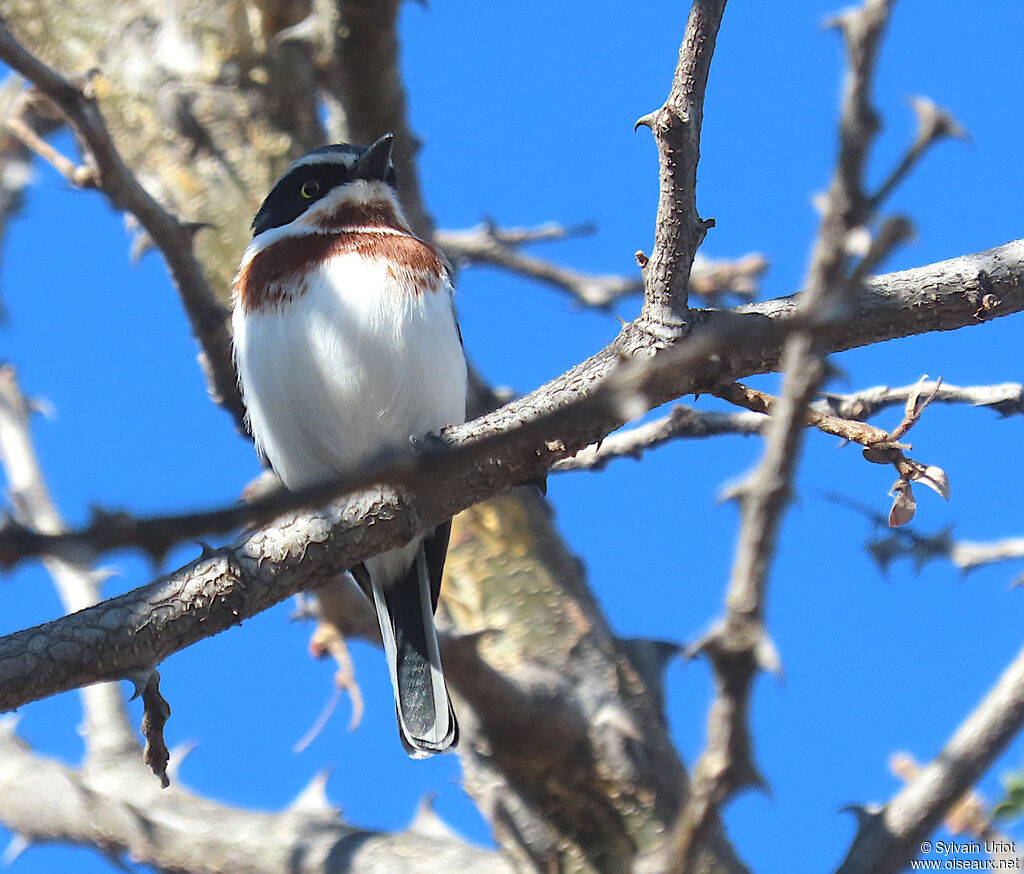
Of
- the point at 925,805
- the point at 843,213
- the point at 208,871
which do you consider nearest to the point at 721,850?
the point at 925,805

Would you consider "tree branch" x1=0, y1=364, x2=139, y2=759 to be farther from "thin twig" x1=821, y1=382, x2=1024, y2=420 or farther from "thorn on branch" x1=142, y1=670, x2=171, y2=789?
"thin twig" x1=821, y1=382, x2=1024, y2=420

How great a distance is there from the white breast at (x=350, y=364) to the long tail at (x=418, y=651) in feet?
1.87

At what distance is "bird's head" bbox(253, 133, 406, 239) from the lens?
18.7 feet

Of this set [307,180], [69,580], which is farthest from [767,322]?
[69,580]

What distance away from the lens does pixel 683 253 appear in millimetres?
3385

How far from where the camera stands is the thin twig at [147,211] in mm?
4504

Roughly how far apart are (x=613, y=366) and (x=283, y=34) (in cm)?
363

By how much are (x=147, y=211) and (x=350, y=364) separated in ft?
3.38

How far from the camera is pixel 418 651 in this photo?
5230 millimetres

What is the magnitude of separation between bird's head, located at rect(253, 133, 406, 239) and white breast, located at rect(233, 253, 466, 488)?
612mm

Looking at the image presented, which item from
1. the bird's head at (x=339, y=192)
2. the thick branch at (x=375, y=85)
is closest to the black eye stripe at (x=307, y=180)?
the bird's head at (x=339, y=192)

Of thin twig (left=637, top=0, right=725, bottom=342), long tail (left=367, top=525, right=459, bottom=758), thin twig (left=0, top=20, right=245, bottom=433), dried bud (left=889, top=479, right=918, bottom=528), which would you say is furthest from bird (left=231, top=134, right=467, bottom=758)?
dried bud (left=889, top=479, right=918, bottom=528)

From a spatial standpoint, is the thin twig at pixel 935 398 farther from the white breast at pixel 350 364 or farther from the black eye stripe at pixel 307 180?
the black eye stripe at pixel 307 180

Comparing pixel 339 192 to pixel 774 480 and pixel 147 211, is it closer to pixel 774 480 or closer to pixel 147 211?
pixel 147 211
